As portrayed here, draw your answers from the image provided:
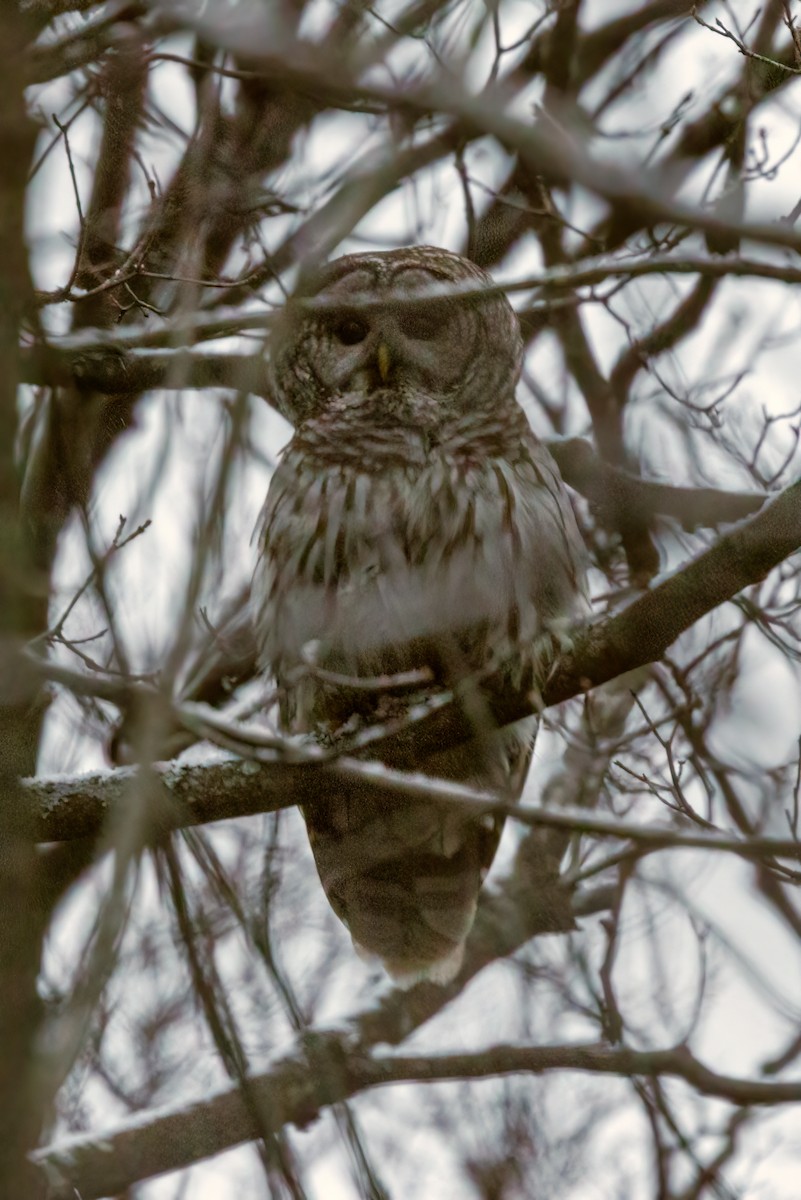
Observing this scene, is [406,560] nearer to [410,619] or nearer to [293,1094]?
[410,619]

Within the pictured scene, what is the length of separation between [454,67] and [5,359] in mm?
2506

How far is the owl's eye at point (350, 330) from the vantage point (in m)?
5.52

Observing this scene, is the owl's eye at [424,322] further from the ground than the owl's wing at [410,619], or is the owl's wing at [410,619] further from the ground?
the owl's eye at [424,322]

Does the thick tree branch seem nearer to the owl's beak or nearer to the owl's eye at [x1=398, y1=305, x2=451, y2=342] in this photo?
the owl's beak

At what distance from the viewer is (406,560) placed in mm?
4852

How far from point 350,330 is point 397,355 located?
222mm

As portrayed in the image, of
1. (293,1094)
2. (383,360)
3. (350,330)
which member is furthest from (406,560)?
(293,1094)

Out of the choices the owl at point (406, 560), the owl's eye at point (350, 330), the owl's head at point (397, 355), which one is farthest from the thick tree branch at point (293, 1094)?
the owl's eye at point (350, 330)

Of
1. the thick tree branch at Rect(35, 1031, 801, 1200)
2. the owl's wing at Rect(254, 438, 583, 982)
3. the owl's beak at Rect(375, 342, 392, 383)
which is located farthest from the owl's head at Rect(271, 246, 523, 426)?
the thick tree branch at Rect(35, 1031, 801, 1200)

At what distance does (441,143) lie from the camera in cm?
541

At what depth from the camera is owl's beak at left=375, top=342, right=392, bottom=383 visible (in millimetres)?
5438

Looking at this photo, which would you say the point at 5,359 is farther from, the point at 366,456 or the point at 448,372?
the point at 448,372

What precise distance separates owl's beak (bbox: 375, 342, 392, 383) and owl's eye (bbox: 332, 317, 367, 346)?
10cm

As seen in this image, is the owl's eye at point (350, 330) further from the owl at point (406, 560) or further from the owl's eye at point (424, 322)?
the owl's eye at point (424, 322)
